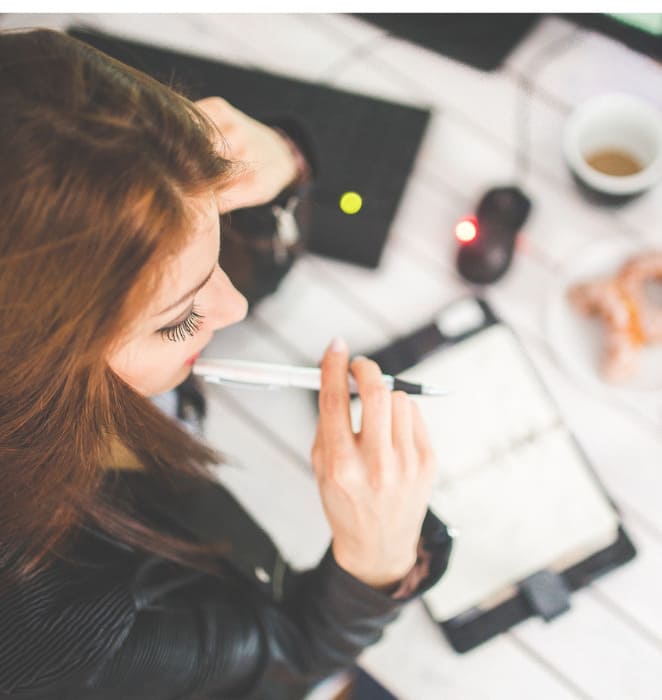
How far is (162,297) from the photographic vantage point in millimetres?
457

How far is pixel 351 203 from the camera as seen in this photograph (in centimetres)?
82

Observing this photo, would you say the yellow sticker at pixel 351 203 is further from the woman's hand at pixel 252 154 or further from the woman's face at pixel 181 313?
the woman's face at pixel 181 313

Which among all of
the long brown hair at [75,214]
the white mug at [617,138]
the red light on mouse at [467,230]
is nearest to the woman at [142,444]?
the long brown hair at [75,214]

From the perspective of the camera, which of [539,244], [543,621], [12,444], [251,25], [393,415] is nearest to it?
[12,444]

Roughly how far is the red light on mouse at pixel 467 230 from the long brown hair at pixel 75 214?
0.35 meters

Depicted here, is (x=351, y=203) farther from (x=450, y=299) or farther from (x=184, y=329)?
(x=184, y=329)

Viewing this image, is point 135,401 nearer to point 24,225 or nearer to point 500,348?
point 24,225

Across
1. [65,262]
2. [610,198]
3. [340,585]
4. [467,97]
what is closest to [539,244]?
[610,198]

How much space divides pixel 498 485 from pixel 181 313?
0.42m

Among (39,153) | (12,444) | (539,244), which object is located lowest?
(12,444)

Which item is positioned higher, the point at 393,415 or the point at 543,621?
the point at 393,415

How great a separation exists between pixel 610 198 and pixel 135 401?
545mm

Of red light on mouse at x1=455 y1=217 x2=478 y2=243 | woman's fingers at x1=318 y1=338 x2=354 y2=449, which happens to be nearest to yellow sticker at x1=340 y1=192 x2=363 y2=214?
red light on mouse at x1=455 y1=217 x2=478 y2=243

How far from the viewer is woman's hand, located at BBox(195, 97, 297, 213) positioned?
71 centimetres
